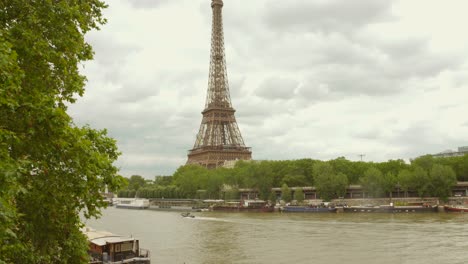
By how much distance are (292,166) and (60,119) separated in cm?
10148

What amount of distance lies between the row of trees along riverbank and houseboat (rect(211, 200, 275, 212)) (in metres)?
8.83

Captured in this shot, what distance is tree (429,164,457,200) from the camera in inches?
3314

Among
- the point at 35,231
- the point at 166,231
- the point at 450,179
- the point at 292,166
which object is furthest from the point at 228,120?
the point at 35,231

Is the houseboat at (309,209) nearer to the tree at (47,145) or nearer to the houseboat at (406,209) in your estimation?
the houseboat at (406,209)

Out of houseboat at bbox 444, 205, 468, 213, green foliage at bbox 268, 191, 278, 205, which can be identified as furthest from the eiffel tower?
houseboat at bbox 444, 205, 468, 213

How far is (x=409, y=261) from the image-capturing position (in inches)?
1225

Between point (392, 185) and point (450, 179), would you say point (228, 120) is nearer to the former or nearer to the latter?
point (392, 185)

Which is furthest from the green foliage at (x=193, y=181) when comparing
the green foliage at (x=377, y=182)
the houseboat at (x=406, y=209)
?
the houseboat at (x=406, y=209)

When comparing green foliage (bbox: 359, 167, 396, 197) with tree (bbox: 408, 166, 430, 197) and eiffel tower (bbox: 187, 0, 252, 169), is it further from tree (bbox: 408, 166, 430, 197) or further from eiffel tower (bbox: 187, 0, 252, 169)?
eiffel tower (bbox: 187, 0, 252, 169)

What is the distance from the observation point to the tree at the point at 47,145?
974 centimetres

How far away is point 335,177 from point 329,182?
1.66 m

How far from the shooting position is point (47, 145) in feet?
33.0

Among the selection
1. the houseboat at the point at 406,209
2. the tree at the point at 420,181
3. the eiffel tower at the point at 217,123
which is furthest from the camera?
the eiffel tower at the point at 217,123

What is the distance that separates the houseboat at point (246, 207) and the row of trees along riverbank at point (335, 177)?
8833mm
